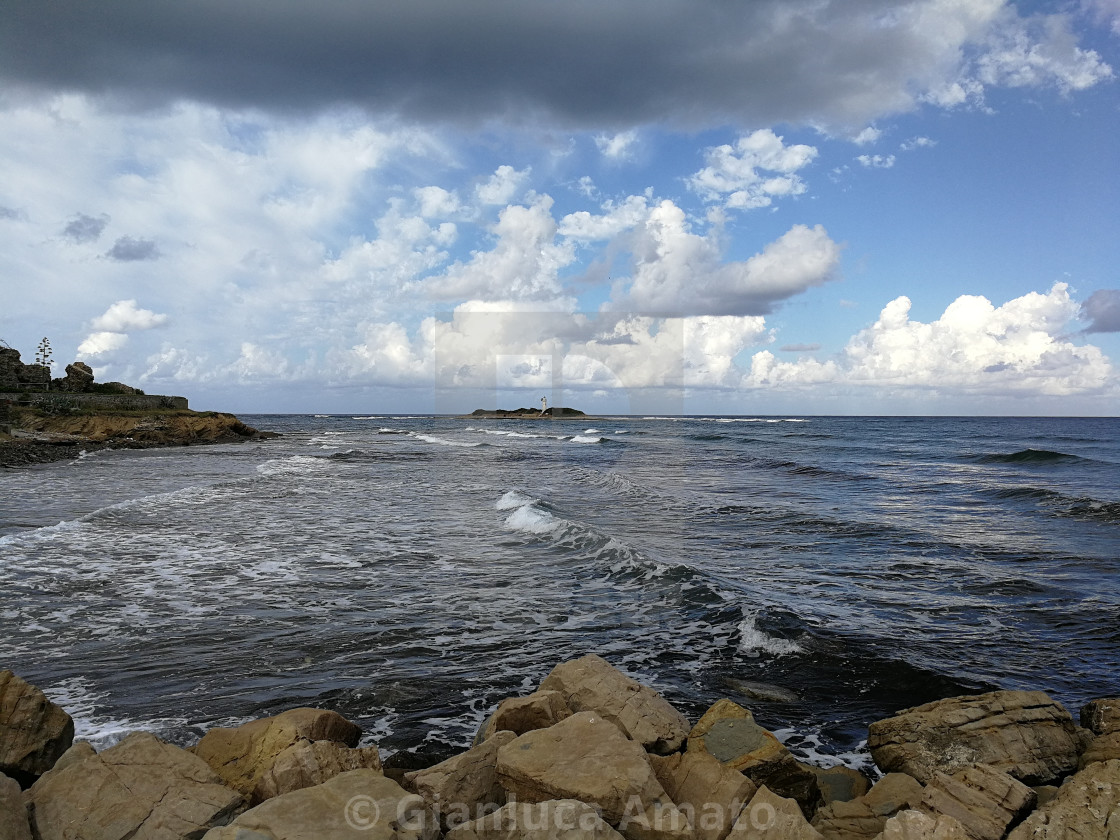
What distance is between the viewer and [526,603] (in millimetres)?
11047

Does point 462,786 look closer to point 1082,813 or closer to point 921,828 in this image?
point 921,828

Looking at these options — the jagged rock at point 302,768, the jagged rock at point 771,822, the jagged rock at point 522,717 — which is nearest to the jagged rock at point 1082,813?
the jagged rock at point 771,822

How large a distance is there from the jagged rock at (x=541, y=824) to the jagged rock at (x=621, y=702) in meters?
1.47

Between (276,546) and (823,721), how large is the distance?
1260 cm

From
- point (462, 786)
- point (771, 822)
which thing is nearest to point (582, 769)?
point (462, 786)

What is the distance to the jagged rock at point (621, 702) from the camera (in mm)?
5453

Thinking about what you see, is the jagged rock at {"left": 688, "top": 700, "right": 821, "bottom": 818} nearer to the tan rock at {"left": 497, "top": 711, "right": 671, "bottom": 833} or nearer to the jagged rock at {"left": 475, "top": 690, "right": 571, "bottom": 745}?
the tan rock at {"left": 497, "top": 711, "right": 671, "bottom": 833}

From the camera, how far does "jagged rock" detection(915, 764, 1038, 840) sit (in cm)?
441

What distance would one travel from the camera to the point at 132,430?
5381cm

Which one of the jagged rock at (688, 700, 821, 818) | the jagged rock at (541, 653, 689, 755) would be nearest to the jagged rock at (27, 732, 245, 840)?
the jagged rock at (541, 653, 689, 755)

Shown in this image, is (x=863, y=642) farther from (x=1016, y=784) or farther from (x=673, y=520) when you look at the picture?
(x=673, y=520)

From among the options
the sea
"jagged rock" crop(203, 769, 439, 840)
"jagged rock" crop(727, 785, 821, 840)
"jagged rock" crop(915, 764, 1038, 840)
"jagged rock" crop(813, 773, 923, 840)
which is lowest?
the sea

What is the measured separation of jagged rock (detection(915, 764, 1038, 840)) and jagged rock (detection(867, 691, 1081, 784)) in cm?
51

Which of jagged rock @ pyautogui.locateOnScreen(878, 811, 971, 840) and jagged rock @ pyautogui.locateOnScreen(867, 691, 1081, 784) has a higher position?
jagged rock @ pyautogui.locateOnScreen(878, 811, 971, 840)
